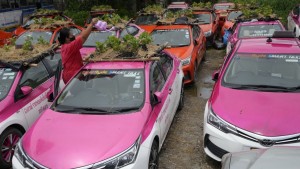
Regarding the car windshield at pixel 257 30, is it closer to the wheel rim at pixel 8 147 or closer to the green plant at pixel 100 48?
the green plant at pixel 100 48

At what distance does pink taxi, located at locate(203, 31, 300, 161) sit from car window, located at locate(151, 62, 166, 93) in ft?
2.73

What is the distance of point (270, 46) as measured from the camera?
247 inches

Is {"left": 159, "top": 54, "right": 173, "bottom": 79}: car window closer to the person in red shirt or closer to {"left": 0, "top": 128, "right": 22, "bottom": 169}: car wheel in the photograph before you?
the person in red shirt

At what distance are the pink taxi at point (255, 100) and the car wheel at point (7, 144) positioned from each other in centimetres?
299

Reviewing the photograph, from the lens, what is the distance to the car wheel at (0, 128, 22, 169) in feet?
17.5

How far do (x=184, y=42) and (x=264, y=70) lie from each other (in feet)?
13.1

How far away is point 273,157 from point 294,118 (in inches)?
70.3

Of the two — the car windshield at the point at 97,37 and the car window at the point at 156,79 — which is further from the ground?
the car window at the point at 156,79

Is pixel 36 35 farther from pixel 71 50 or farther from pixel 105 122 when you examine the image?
pixel 105 122

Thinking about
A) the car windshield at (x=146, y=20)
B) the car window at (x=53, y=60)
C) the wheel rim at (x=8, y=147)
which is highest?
the car window at (x=53, y=60)

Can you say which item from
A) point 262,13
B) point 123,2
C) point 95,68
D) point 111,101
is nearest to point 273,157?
point 111,101

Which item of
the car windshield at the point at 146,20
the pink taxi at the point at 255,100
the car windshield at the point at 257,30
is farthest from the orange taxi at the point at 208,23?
the pink taxi at the point at 255,100

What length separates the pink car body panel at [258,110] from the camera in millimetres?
4551

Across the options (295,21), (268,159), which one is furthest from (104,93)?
(295,21)
